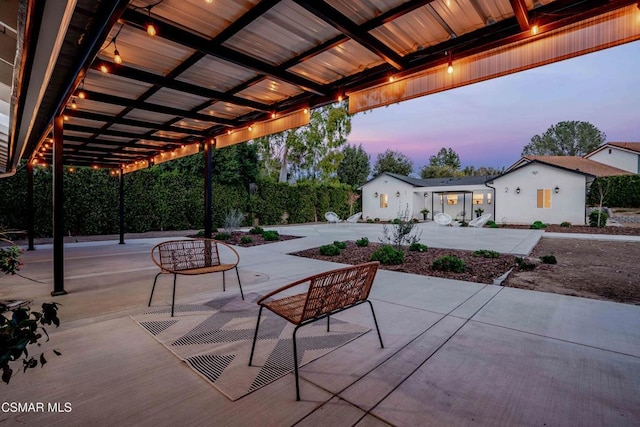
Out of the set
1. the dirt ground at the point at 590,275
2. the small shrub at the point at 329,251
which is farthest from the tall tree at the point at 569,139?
the small shrub at the point at 329,251

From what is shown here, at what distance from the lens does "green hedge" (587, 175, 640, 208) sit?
20719mm

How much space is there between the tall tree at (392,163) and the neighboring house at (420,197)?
686 inches

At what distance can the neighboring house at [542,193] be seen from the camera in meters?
17.0

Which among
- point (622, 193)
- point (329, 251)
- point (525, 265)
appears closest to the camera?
point (525, 265)

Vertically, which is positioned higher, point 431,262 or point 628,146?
point 628,146

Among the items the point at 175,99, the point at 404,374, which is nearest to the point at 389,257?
the point at 404,374

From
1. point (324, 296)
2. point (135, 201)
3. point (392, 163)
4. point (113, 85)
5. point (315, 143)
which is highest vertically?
point (392, 163)

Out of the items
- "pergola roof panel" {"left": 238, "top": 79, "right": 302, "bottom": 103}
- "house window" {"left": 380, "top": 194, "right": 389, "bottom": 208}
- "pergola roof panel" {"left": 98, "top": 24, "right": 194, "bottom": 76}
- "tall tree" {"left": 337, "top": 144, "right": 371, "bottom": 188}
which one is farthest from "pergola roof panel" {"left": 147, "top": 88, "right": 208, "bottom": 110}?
"tall tree" {"left": 337, "top": 144, "right": 371, "bottom": 188}

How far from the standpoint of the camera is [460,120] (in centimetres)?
5006

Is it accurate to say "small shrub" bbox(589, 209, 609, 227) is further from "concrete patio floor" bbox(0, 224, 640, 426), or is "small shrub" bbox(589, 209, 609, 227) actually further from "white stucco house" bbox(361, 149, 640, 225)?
"concrete patio floor" bbox(0, 224, 640, 426)

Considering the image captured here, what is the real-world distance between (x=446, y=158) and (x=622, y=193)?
122ft

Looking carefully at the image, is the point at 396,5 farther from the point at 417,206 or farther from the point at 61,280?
the point at 417,206

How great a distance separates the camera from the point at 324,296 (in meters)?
2.31

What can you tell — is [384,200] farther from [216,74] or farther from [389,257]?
[216,74]
